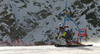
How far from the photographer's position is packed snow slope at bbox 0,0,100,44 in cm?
3329

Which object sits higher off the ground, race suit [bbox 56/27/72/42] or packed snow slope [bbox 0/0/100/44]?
packed snow slope [bbox 0/0/100/44]

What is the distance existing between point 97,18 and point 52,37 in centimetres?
1170

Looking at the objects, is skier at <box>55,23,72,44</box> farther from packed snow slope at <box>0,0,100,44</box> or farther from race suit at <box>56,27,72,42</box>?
packed snow slope at <box>0,0,100,44</box>

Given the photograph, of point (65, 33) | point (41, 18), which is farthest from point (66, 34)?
point (41, 18)

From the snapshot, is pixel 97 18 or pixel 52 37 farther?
pixel 97 18

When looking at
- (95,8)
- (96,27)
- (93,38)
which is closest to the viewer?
(93,38)

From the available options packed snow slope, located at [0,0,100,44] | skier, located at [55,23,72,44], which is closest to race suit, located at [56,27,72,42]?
skier, located at [55,23,72,44]

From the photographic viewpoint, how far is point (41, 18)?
3791cm

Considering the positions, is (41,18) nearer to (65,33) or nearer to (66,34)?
(66,34)

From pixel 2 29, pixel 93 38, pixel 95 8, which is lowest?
pixel 93 38

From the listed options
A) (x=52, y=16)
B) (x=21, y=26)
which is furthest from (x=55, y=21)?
(x=21, y=26)

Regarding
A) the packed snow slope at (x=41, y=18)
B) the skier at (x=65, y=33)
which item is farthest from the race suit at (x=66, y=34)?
the packed snow slope at (x=41, y=18)

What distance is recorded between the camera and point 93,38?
106 ft

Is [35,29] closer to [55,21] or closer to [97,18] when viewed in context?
[55,21]
